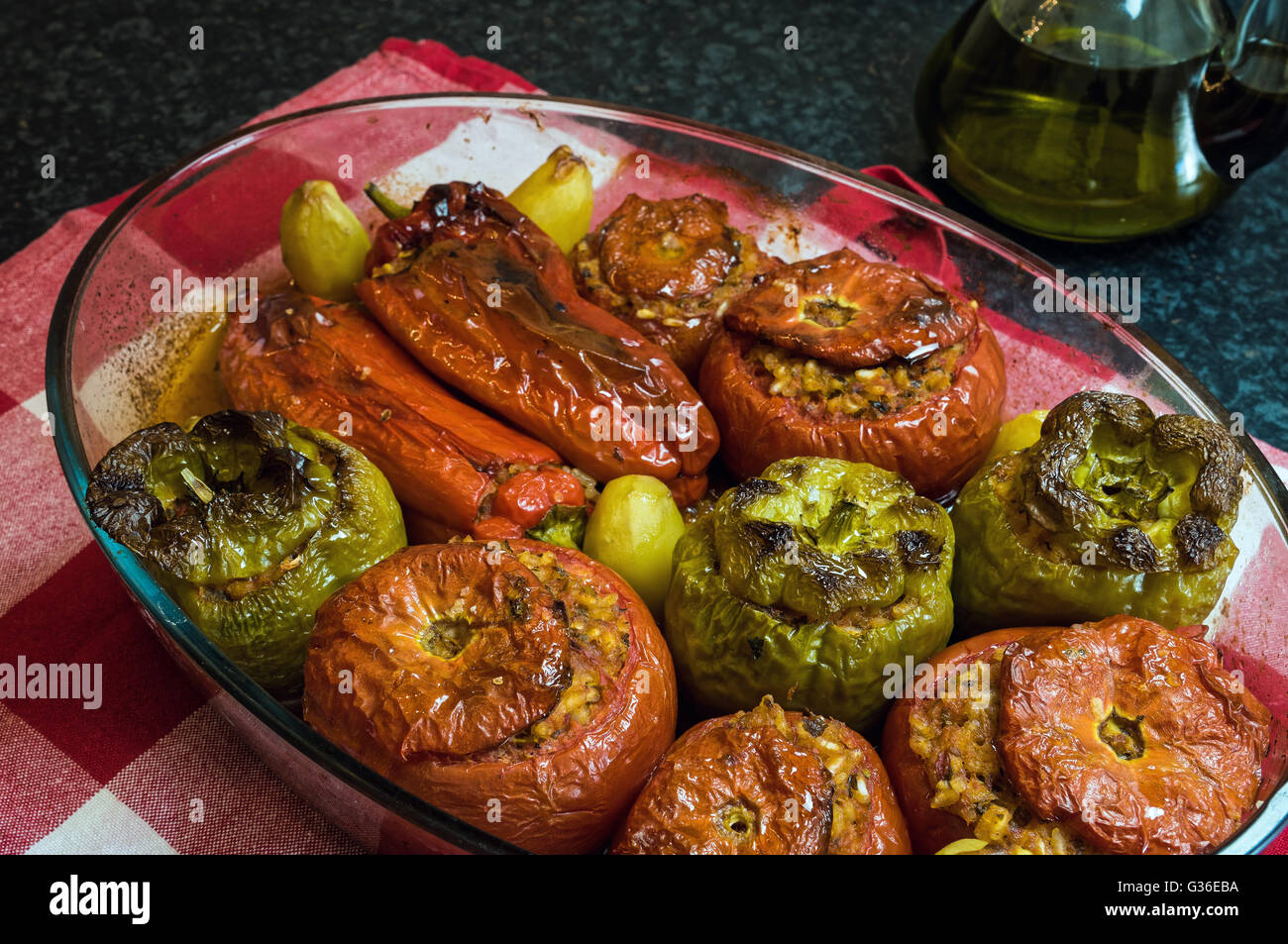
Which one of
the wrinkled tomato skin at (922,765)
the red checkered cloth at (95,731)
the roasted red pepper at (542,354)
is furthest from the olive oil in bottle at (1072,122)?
the wrinkled tomato skin at (922,765)

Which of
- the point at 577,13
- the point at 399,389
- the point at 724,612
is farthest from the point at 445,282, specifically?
the point at 577,13

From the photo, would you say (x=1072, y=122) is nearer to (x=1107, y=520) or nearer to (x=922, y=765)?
(x=1107, y=520)

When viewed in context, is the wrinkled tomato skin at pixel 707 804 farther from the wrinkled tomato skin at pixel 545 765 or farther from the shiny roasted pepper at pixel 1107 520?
the shiny roasted pepper at pixel 1107 520

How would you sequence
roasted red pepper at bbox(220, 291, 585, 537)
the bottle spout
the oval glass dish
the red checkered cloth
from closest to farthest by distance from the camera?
the oval glass dish
the red checkered cloth
roasted red pepper at bbox(220, 291, 585, 537)
the bottle spout

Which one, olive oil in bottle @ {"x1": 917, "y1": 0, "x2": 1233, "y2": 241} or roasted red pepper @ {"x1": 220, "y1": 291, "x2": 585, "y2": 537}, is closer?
roasted red pepper @ {"x1": 220, "y1": 291, "x2": 585, "y2": 537}

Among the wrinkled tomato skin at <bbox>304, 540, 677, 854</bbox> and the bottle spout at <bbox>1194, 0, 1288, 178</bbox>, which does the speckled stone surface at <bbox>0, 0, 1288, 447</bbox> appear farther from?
the wrinkled tomato skin at <bbox>304, 540, 677, 854</bbox>

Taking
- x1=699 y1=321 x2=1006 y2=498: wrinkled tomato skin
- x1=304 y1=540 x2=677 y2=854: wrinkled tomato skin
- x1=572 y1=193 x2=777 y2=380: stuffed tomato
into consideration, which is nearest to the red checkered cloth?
x1=304 y1=540 x2=677 y2=854: wrinkled tomato skin

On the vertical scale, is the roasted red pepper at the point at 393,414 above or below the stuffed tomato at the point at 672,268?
below

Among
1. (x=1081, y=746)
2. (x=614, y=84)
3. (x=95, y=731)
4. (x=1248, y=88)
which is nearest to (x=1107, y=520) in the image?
(x=1081, y=746)

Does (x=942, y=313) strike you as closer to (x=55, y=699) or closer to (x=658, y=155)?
(x=658, y=155)
